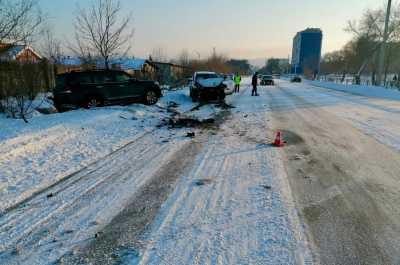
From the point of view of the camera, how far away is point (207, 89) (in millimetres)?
19578

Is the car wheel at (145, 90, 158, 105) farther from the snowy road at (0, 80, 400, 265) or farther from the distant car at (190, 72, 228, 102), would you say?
the snowy road at (0, 80, 400, 265)

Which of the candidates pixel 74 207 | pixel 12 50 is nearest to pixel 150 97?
pixel 12 50

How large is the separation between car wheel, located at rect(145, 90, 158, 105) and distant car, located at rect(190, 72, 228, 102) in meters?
4.27

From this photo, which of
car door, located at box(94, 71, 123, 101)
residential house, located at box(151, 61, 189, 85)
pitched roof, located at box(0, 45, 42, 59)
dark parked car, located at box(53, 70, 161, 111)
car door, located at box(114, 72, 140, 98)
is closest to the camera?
pitched roof, located at box(0, 45, 42, 59)

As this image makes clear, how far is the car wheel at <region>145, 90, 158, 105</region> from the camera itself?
15508 millimetres

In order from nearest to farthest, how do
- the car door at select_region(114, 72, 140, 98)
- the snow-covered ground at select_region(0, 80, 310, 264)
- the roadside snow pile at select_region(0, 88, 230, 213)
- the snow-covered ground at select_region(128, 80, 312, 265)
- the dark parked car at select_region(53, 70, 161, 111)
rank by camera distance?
the snow-covered ground at select_region(128, 80, 312, 265), the snow-covered ground at select_region(0, 80, 310, 264), the roadside snow pile at select_region(0, 88, 230, 213), the dark parked car at select_region(53, 70, 161, 111), the car door at select_region(114, 72, 140, 98)

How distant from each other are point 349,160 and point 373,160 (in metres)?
0.51

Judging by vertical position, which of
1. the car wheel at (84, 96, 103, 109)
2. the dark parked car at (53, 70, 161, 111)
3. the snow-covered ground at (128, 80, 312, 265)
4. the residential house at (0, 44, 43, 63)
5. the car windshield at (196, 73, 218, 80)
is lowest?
the snow-covered ground at (128, 80, 312, 265)

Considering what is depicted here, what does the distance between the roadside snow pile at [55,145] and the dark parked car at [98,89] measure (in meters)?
1.93

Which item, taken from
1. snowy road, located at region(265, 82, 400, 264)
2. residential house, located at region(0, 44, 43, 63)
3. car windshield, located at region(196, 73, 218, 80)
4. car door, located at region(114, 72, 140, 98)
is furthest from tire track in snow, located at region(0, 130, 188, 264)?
car windshield, located at region(196, 73, 218, 80)

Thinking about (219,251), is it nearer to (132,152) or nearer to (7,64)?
(132,152)

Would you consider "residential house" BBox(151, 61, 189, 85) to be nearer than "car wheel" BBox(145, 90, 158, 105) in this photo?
No

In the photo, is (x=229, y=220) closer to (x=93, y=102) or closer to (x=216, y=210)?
(x=216, y=210)

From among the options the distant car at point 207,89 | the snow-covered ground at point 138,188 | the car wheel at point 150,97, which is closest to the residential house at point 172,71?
the distant car at point 207,89
